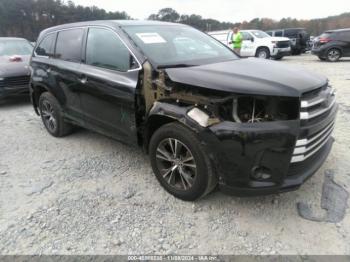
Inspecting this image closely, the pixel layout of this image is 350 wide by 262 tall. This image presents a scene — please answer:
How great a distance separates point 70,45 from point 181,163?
8.36 ft

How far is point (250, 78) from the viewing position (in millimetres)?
2586

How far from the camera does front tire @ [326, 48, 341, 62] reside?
47.2 ft

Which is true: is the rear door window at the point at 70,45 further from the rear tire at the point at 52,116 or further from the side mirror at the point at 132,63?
the side mirror at the point at 132,63

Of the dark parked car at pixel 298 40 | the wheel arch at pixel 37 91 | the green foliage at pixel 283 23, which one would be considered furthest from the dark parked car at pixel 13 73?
the green foliage at pixel 283 23

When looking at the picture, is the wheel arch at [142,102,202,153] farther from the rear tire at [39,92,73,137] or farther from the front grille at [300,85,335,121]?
the rear tire at [39,92,73,137]

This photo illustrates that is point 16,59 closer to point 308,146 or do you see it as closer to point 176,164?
point 176,164

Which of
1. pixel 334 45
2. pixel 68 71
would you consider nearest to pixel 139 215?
pixel 68 71

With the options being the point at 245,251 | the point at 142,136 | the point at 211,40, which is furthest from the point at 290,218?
the point at 211,40

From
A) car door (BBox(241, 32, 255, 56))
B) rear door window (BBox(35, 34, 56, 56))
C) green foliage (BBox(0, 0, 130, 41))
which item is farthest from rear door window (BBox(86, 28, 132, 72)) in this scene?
green foliage (BBox(0, 0, 130, 41))

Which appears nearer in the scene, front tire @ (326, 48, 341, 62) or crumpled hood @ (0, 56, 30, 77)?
crumpled hood @ (0, 56, 30, 77)

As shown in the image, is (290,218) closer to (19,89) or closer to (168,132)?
(168,132)

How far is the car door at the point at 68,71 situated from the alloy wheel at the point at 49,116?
1.31 feet

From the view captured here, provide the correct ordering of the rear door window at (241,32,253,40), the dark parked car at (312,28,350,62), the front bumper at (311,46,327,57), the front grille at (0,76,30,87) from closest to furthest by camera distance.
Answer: the front grille at (0,76,30,87) → the dark parked car at (312,28,350,62) → the front bumper at (311,46,327,57) → the rear door window at (241,32,253,40)

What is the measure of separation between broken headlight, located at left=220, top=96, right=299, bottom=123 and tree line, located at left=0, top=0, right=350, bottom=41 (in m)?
38.0
